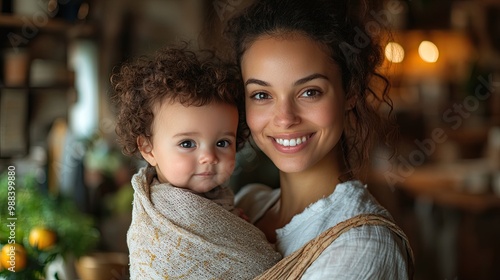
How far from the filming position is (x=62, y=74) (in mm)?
4500

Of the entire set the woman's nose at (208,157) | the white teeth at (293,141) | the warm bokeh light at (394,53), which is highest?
the warm bokeh light at (394,53)

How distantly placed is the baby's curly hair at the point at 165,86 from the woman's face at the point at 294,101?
2.7 inches

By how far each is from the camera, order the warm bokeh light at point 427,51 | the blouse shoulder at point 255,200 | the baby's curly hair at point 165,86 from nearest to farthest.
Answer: the baby's curly hair at point 165,86, the blouse shoulder at point 255,200, the warm bokeh light at point 427,51

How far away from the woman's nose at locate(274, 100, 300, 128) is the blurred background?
0.56m

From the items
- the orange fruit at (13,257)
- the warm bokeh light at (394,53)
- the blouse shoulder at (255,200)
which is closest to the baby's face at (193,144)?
the blouse shoulder at (255,200)

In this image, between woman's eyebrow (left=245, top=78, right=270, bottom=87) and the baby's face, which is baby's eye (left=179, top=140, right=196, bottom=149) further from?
woman's eyebrow (left=245, top=78, right=270, bottom=87)

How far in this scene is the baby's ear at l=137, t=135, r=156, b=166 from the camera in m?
1.56

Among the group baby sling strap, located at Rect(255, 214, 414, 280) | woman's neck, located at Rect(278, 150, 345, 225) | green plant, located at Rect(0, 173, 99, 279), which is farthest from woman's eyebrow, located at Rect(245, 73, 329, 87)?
green plant, located at Rect(0, 173, 99, 279)

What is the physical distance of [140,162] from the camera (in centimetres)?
310

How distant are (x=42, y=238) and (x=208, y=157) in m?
0.84

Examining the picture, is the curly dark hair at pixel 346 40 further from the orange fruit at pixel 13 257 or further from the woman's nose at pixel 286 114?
the orange fruit at pixel 13 257

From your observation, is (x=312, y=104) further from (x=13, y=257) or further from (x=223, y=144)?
(x=13, y=257)

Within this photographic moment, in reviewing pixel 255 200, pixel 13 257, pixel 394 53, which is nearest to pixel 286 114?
pixel 255 200

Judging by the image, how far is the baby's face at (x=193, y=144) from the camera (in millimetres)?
1475
